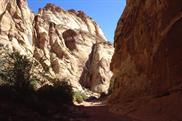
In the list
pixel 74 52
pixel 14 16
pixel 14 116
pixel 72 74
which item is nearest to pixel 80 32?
pixel 74 52

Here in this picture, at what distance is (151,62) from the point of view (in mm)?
20766

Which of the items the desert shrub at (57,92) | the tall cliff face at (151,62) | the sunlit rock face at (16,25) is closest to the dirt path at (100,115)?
the tall cliff face at (151,62)

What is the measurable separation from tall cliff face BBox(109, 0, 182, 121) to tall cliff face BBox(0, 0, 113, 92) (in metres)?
14.4

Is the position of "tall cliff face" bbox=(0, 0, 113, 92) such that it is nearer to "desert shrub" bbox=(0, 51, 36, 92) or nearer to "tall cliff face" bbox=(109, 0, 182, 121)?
"tall cliff face" bbox=(109, 0, 182, 121)

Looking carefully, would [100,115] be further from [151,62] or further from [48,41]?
[48,41]

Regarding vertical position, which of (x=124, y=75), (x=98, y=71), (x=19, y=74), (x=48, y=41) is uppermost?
(x=48, y=41)

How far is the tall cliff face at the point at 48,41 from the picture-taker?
145 ft

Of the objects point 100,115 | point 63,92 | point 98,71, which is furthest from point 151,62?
point 98,71

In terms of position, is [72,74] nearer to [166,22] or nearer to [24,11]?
[24,11]

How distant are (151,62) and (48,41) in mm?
35238

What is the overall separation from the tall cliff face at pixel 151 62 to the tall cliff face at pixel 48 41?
14.4 m

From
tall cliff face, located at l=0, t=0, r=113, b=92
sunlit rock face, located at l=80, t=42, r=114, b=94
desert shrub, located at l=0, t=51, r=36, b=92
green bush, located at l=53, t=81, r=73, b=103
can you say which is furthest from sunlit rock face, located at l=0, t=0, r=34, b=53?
desert shrub, located at l=0, t=51, r=36, b=92

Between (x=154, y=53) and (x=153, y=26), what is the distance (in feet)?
6.58

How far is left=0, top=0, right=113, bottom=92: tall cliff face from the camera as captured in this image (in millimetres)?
44219
